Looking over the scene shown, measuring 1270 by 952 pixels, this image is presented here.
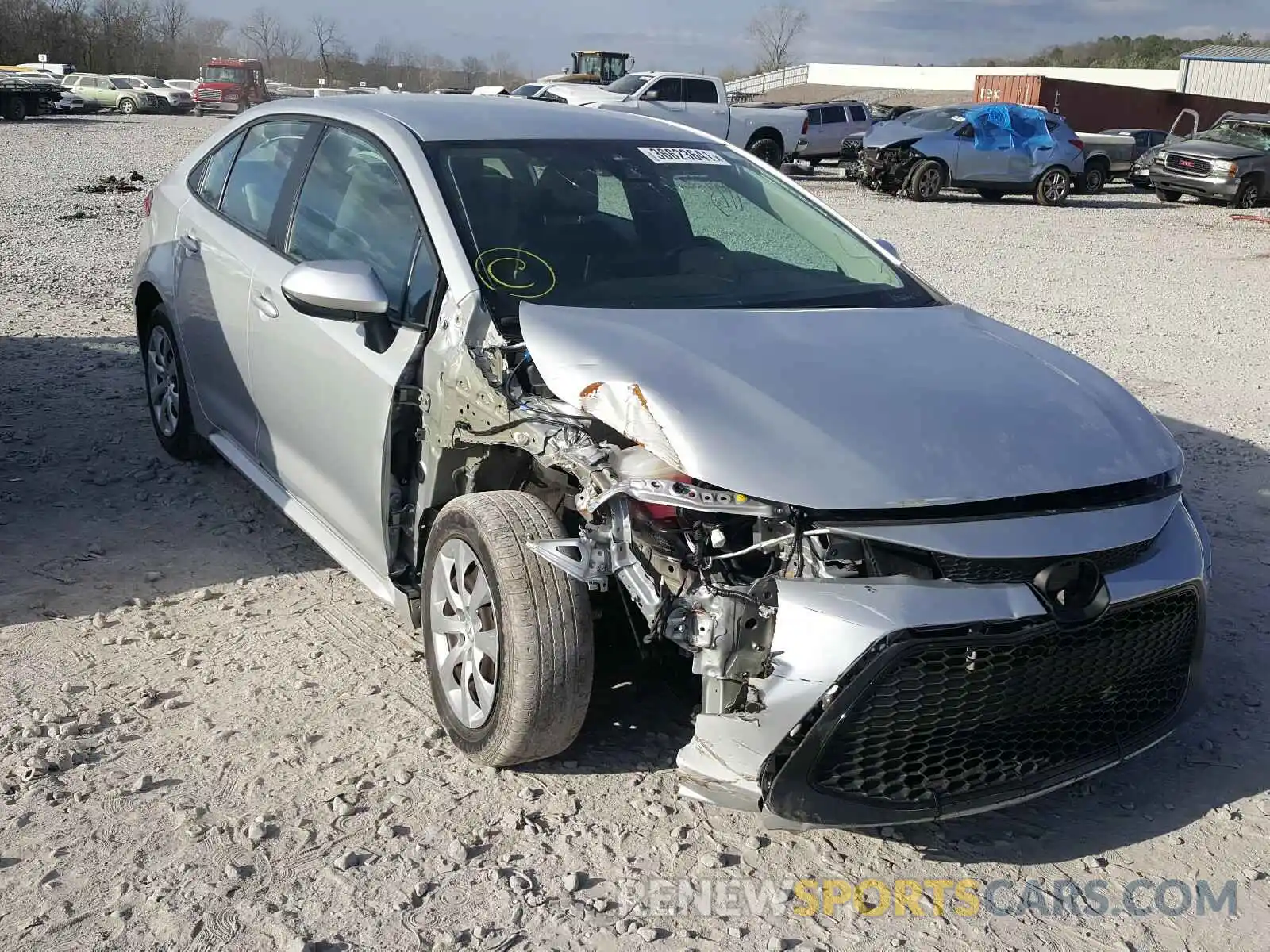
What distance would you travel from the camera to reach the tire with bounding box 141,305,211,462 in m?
5.32

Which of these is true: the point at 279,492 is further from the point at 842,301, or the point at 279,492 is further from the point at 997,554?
the point at 997,554

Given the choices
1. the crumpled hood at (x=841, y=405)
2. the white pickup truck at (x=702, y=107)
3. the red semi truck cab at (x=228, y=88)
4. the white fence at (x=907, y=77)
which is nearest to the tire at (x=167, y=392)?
the crumpled hood at (x=841, y=405)

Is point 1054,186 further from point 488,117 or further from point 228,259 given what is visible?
point 228,259

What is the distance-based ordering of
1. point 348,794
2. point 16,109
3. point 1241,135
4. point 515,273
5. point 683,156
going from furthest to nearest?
point 16,109
point 1241,135
point 683,156
point 515,273
point 348,794

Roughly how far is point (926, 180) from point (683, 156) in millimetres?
17325

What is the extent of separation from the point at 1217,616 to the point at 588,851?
8.85ft

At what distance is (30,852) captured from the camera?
9.45ft

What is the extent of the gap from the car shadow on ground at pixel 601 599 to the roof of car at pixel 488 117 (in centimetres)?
171

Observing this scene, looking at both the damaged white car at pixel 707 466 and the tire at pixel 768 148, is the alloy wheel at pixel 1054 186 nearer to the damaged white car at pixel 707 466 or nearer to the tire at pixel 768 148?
the tire at pixel 768 148

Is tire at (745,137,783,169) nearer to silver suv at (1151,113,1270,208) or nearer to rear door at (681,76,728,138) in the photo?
rear door at (681,76,728,138)

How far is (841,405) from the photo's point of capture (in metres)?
2.99

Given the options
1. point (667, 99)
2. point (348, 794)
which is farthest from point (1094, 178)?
point (348, 794)

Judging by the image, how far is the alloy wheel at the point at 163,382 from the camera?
17.6 ft

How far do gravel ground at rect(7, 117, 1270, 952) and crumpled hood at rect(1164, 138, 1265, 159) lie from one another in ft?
62.5
